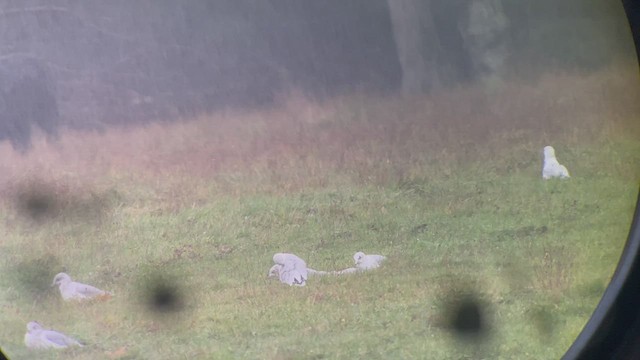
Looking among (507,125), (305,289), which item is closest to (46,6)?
(305,289)

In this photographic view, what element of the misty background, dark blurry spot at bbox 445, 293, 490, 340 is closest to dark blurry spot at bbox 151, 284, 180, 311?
the misty background

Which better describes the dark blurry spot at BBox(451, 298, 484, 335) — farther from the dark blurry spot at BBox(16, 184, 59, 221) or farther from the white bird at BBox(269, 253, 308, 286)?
the dark blurry spot at BBox(16, 184, 59, 221)

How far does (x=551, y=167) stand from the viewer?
861mm

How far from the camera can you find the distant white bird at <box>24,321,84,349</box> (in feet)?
2.94

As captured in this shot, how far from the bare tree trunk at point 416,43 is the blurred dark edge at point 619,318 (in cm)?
32

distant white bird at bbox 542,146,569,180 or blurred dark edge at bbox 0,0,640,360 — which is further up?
distant white bird at bbox 542,146,569,180

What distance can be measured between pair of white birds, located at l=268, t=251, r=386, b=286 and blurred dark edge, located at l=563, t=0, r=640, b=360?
29cm

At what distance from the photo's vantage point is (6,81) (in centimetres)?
86

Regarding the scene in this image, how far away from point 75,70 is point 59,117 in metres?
0.06

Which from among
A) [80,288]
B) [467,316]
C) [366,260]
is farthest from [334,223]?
[80,288]

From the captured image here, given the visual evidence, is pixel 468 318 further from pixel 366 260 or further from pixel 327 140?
pixel 327 140

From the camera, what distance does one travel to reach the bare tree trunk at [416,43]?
2.76ft

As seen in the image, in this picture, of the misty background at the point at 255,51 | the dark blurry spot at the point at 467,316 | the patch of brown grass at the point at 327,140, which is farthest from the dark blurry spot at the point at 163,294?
the dark blurry spot at the point at 467,316

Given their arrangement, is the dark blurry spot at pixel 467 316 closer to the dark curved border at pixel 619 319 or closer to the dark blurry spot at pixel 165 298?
the dark curved border at pixel 619 319
